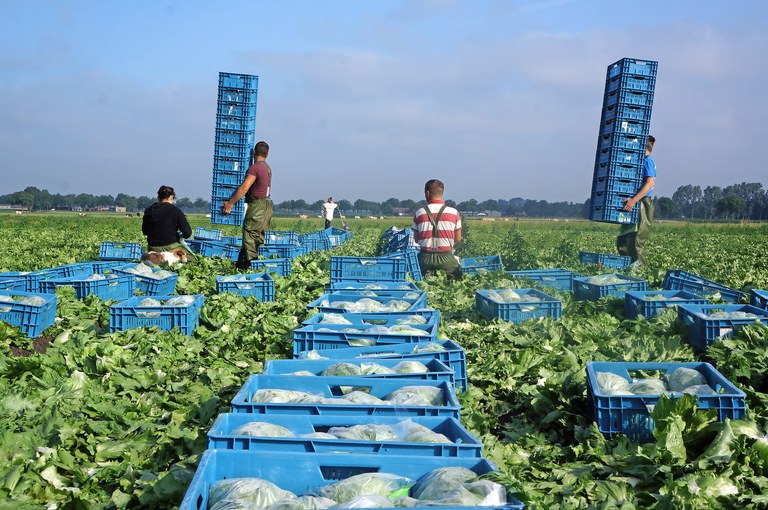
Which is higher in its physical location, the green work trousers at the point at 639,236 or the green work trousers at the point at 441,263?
the green work trousers at the point at 639,236

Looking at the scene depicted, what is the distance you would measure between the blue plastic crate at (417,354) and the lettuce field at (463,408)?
0.68 feet

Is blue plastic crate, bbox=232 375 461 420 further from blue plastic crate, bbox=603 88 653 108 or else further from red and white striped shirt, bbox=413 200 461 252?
blue plastic crate, bbox=603 88 653 108

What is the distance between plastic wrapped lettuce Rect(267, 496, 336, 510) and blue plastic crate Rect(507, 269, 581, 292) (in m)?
6.83

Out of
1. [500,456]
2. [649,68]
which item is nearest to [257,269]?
[500,456]

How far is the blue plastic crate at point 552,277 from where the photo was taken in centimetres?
850

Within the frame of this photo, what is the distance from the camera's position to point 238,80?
498 inches

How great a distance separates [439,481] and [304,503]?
56cm

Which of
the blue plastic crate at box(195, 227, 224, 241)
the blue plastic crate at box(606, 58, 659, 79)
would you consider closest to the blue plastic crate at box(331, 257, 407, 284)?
the blue plastic crate at box(606, 58, 659, 79)

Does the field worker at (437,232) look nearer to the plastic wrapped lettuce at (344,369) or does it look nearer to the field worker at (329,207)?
the plastic wrapped lettuce at (344,369)

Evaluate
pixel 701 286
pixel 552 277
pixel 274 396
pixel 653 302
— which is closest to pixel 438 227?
pixel 552 277

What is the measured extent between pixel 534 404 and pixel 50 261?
1236cm

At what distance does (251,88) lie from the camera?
12.6 metres

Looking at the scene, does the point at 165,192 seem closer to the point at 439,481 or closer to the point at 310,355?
the point at 310,355

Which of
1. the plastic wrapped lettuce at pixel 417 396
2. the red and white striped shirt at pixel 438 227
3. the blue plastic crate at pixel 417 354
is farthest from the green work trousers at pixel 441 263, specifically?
the plastic wrapped lettuce at pixel 417 396
